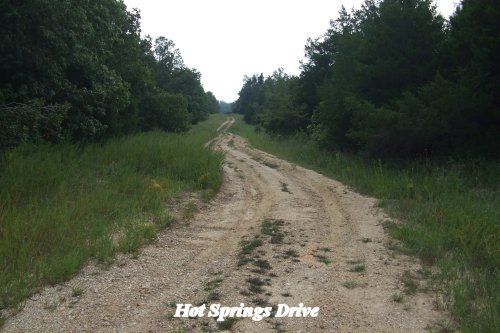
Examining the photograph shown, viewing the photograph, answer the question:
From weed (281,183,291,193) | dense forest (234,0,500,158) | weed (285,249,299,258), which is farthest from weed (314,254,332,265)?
dense forest (234,0,500,158)

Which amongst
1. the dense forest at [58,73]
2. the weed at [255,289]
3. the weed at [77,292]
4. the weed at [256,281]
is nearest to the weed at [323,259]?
the weed at [256,281]

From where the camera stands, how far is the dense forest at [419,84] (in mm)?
12883

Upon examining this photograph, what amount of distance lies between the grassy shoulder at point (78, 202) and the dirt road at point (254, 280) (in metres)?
0.38

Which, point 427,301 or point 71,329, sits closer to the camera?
point 71,329

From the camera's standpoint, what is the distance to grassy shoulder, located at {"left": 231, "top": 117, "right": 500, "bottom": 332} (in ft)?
16.9

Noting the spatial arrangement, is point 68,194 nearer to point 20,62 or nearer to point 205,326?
point 20,62

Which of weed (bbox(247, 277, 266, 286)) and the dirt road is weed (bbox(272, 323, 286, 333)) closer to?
the dirt road

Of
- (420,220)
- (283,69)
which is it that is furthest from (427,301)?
(283,69)

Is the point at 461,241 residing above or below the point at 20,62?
below

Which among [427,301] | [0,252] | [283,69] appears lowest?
[427,301]

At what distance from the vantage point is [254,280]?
5.76 metres

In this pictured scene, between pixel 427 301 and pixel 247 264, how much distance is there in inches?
99.4

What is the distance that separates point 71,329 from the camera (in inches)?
173

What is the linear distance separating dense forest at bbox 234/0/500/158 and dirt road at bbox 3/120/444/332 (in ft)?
17.4
